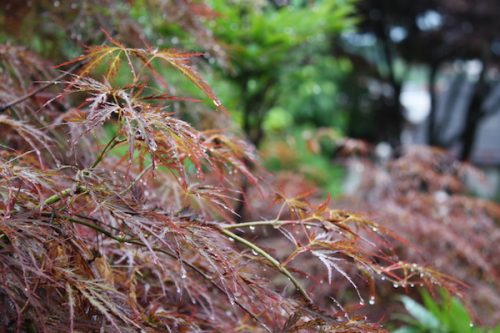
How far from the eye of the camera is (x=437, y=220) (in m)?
3.69

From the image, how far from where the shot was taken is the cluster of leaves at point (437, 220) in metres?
3.31

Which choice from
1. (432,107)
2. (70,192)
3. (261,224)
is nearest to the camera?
(70,192)

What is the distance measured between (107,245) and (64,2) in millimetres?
1419

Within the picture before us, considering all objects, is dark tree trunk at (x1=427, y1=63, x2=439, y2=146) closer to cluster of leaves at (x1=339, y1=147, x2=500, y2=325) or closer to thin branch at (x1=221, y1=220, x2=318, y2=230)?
cluster of leaves at (x1=339, y1=147, x2=500, y2=325)

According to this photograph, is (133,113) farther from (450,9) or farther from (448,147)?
(448,147)

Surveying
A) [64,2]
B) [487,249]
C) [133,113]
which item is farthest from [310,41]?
[133,113]

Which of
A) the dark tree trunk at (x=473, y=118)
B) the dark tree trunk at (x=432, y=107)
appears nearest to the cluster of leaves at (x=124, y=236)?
the dark tree trunk at (x=432, y=107)

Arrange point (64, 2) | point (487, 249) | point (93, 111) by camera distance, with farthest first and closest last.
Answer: point (487, 249) → point (64, 2) → point (93, 111)

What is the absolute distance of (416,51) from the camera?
388 inches

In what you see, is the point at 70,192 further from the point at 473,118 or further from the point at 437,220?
the point at 473,118

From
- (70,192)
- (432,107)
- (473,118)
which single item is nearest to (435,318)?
(70,192)

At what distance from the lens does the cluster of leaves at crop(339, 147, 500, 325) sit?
331 centimetres

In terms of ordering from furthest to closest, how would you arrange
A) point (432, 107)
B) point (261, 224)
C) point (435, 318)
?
point (432, 107), point (435, 318), point (261, 224)

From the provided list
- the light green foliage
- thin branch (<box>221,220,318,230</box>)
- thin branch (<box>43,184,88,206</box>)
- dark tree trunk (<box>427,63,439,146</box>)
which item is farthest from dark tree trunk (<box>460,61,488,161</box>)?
thin branch (<box>43,184,88,206</box>)
